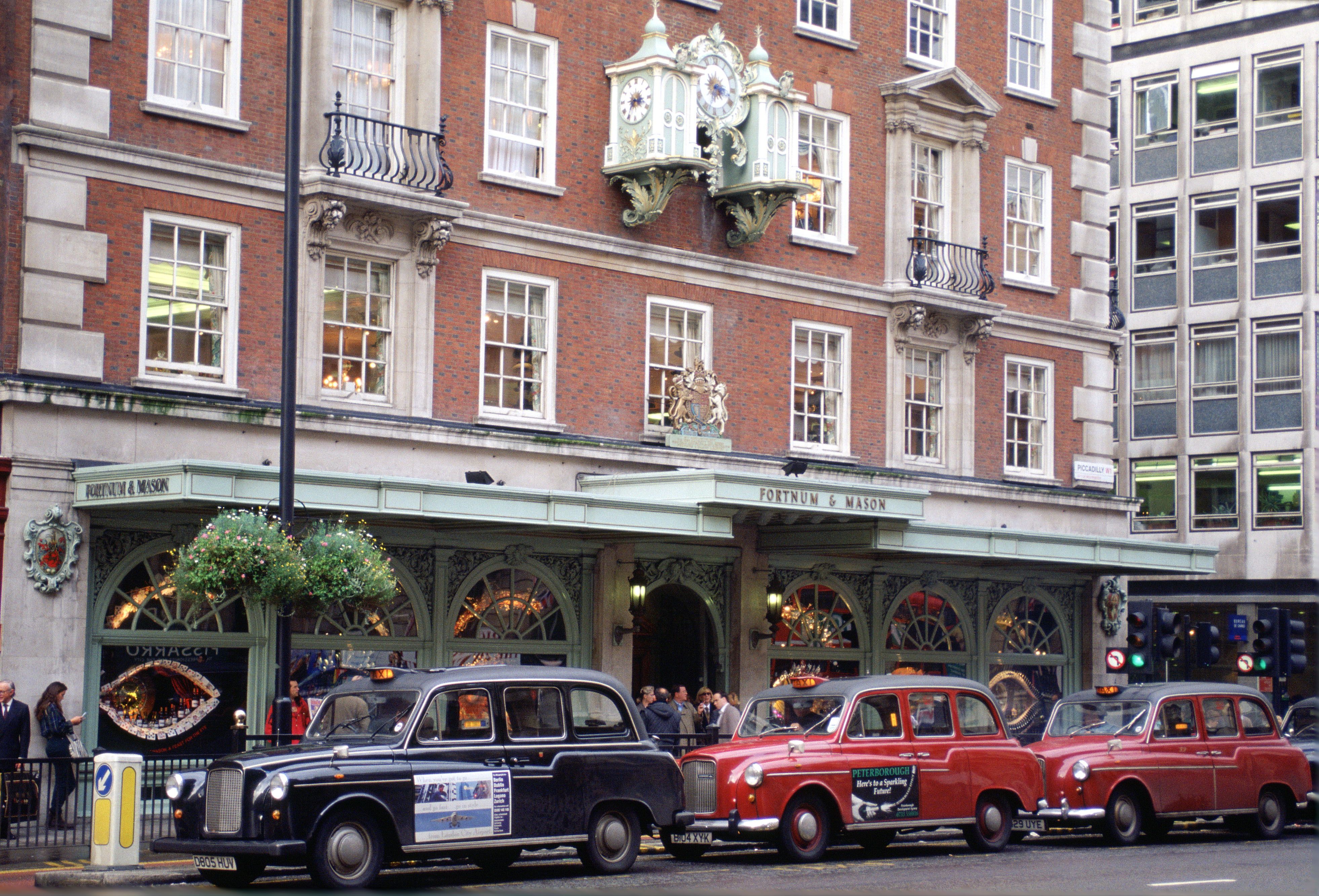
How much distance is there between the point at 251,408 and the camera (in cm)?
2120

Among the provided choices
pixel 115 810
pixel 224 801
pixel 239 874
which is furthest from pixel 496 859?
pixel 115 810

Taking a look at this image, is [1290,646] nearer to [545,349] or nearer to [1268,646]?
[1268,646]

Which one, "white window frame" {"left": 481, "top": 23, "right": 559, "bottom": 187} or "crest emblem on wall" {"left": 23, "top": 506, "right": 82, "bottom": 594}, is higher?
"white window frame" {"left": 481, "top": 23, "right": 559, "bottom": 187}

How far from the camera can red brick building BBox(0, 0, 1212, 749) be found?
2036 cm

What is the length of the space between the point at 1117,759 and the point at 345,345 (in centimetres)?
1068

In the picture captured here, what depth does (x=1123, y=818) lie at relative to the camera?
768 inches

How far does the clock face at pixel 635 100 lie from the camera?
81.9 feet

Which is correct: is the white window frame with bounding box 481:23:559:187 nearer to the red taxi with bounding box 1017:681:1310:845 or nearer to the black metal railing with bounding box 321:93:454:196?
the black metal railing with bounding box 321:93:454:196

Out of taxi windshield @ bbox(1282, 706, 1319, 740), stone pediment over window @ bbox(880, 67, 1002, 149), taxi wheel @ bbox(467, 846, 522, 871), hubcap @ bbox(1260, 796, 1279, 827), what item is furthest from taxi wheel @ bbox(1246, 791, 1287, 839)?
stone pediment over window @ bbox(880, 67, 1002, 149)

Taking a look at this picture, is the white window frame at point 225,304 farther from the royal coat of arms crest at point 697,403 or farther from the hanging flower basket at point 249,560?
the royal coat of arms crest at point 697,403

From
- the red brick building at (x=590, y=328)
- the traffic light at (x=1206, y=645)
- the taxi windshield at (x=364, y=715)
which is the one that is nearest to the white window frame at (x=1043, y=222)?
the red brick building at (x=590, y=328)

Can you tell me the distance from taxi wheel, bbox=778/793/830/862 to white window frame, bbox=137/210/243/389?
349 inches

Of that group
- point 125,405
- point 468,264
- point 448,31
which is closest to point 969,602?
point 468,264

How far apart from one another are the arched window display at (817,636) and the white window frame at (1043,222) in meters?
6.93
